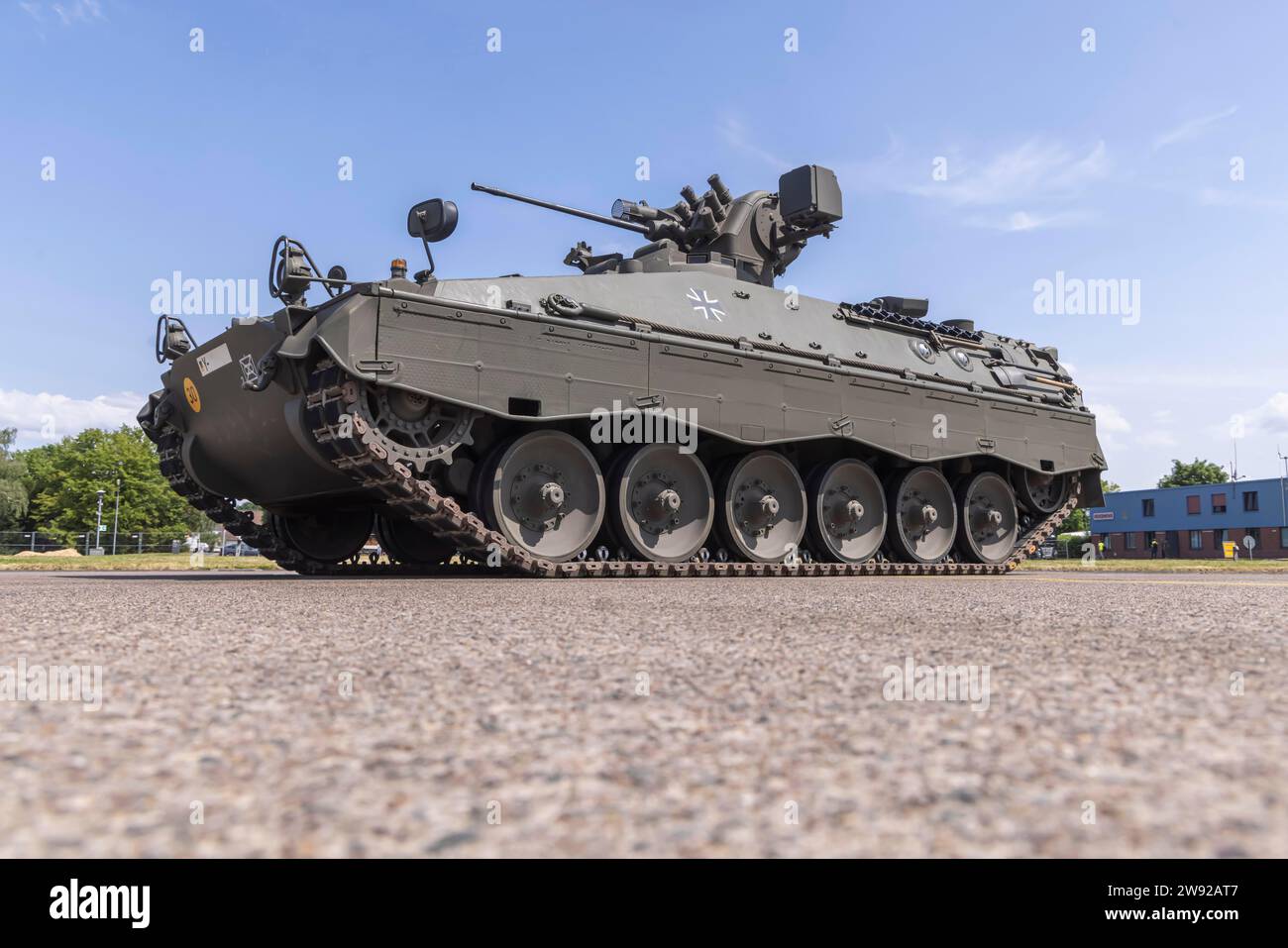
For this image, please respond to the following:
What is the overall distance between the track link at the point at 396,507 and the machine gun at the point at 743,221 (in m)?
5.32

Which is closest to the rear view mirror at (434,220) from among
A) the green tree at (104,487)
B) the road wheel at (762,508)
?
the road wheel at (762,508)

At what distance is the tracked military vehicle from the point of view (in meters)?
10.4

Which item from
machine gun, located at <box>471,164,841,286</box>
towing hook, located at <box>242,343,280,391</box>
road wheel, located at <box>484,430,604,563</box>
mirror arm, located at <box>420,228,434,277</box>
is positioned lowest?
road wheel, located at <box>484,430,604,563</box>

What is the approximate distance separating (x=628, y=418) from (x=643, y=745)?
382 inches

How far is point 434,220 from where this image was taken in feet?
34.2

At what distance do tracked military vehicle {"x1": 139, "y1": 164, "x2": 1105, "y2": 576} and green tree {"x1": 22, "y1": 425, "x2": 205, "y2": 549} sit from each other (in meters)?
58.0

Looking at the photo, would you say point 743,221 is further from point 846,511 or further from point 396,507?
point 396,507

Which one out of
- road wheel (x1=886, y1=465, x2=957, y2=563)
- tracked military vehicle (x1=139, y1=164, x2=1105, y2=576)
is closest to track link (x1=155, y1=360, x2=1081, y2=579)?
tracked military vehicle (x1=139, y1=164, x2=1105, y2=576)

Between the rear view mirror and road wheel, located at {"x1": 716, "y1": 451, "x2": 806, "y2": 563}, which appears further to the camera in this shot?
road wheel, located at {"x1": 716, "y1": 451, "x2": 806, "y2": 563}

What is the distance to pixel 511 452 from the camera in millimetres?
11047

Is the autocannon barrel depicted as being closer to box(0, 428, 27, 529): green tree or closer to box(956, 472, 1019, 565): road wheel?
box(956, 472, 1019, 565): road wheel

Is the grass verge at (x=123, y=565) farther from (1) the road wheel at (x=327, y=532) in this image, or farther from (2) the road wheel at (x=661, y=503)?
(2) the road wheel at (x=661, y=503)

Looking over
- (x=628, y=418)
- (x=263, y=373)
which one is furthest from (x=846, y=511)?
(x=263, y=373)
